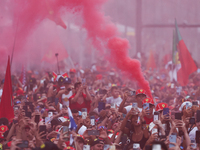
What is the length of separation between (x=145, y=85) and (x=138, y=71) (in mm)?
451

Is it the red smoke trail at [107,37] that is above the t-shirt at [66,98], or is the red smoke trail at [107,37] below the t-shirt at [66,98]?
above

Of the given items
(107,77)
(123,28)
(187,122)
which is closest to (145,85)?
(187,122)

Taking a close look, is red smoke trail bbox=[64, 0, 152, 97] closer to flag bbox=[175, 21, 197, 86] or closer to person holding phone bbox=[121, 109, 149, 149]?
flag bbox=[175, 21, 197, 86]

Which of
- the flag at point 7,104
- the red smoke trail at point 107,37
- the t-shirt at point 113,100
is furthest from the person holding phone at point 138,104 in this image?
the flag at point 7,104

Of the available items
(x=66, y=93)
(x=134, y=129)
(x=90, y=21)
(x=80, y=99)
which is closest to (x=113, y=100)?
(x=80, y=99)

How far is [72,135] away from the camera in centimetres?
543

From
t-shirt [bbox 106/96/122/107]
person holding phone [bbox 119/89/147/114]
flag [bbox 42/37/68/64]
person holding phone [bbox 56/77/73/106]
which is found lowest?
person holding phone [bbox 119/89/147/114]

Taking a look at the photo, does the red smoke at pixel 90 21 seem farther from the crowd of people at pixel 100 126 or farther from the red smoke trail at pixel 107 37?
the crowd of people at pixel 100 126

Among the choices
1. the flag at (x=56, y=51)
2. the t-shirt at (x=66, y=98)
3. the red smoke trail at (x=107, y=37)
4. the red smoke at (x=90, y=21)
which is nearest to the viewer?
the t-shirt at (x=66, y=98)

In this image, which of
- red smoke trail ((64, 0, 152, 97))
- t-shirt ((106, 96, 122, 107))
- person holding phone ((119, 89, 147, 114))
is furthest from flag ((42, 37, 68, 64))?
person holding phone ((119, 89, 147, 114))

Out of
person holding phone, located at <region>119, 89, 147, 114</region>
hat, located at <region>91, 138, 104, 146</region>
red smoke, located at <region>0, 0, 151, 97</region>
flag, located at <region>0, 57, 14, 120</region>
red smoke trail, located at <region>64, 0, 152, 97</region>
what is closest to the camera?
hat, located at <region>91, 138, 104, 146</region>

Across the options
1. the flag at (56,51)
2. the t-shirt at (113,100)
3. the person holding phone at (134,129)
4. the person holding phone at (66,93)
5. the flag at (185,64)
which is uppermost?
the flag at (56,51)

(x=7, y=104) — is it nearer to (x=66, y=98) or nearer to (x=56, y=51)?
(x=66, y=98)

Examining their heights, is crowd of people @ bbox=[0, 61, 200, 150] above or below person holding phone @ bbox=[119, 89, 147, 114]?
below
